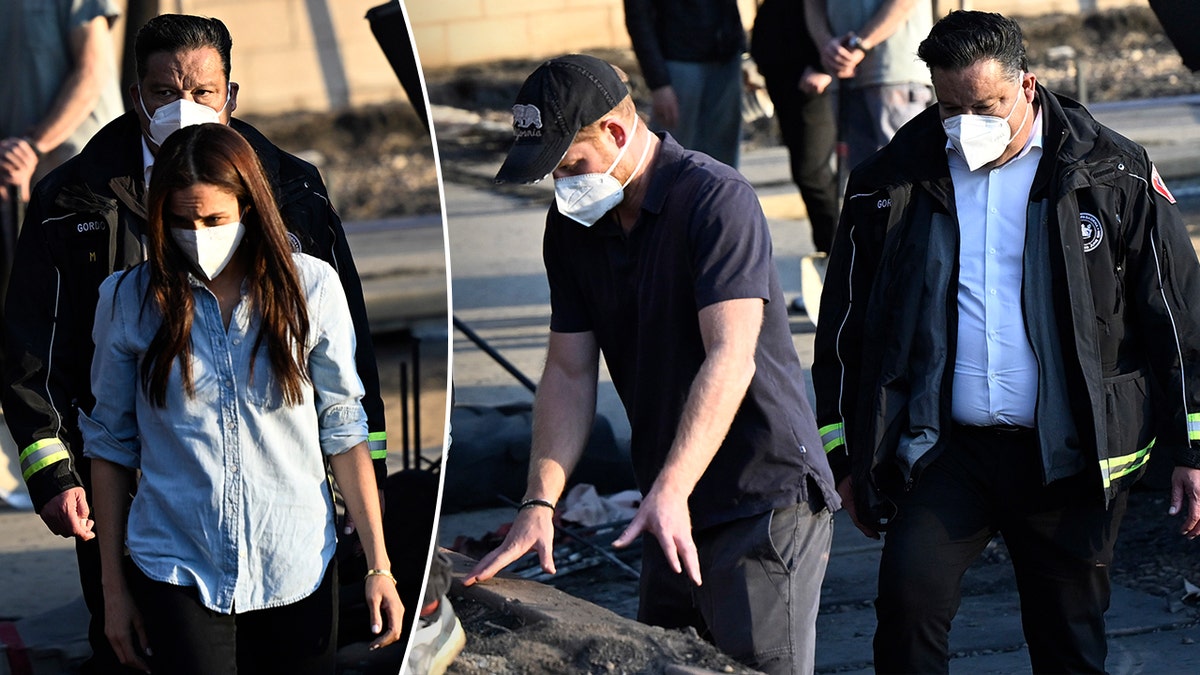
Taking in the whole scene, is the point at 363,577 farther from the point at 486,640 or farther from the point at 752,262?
the point at 752,262

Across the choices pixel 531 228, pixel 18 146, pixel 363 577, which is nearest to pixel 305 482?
pixel 363 577

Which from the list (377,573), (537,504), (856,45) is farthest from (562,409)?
(856,45)

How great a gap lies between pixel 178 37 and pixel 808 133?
4.10 m

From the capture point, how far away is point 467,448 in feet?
19.0

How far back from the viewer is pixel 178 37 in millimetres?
→ 3137

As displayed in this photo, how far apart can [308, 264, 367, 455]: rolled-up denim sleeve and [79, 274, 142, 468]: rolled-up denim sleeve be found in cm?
31

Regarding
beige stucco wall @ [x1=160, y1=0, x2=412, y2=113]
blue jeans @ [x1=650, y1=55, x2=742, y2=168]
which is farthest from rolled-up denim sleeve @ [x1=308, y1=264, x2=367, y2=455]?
blue jeans @ [x1=650, y1=55, x2=742, y2=168]

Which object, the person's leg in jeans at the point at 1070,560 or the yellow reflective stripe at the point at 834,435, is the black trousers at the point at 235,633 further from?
the person's leg in jeans at the point at 1070,560

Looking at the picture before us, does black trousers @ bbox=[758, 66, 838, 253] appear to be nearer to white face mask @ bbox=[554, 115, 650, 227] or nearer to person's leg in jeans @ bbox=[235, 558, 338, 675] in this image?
white face mask @ bbox=[554, 115, 650, 227]

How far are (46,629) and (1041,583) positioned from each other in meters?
2.25

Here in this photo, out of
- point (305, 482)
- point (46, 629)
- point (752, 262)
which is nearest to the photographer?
point (305, 482)

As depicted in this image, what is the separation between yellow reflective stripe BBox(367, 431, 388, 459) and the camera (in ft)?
9.74

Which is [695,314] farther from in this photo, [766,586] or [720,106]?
[720,106]

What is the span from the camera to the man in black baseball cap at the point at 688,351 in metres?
3.09
